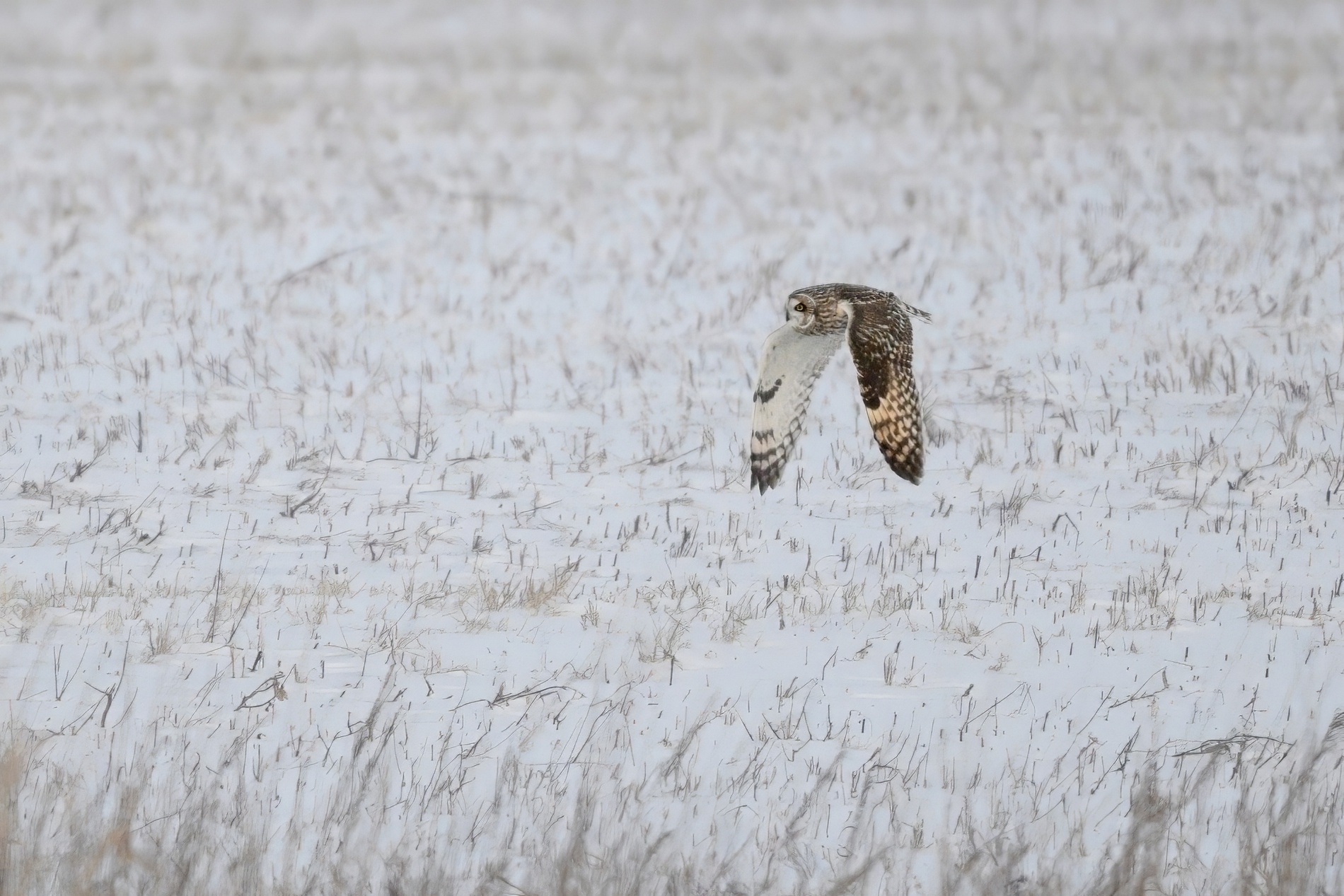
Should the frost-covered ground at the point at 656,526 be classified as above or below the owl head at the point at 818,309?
below

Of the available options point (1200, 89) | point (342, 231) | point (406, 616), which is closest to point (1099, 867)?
point (406, 616)

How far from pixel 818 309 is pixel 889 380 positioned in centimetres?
53

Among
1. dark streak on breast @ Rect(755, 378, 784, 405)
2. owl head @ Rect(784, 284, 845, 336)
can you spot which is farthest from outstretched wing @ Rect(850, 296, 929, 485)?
dark streak on breast @ Rect(755, 378, 784, 405)

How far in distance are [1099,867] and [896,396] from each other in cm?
297

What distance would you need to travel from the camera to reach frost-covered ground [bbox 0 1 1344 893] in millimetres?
4555

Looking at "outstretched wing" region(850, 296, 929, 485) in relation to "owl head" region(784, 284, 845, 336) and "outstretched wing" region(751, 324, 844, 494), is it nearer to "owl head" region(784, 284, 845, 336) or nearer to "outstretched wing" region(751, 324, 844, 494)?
"owl head" region(784, 284, 845, 336)

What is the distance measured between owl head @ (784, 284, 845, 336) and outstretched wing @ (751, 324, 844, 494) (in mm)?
219

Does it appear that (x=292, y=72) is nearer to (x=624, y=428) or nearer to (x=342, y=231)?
(x=342, y=231)

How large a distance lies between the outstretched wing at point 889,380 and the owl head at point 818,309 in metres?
0.13

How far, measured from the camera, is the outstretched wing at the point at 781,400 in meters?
7.47

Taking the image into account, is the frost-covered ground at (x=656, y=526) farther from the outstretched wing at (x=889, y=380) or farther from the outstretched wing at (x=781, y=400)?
the outstretched wing at (x=889, y=380)

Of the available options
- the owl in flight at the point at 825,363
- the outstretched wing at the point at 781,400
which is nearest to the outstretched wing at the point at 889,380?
the owl in flight at the point at 825,363

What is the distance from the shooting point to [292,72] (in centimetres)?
2781

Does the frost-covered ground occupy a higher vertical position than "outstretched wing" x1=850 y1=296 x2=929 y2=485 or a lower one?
lower
